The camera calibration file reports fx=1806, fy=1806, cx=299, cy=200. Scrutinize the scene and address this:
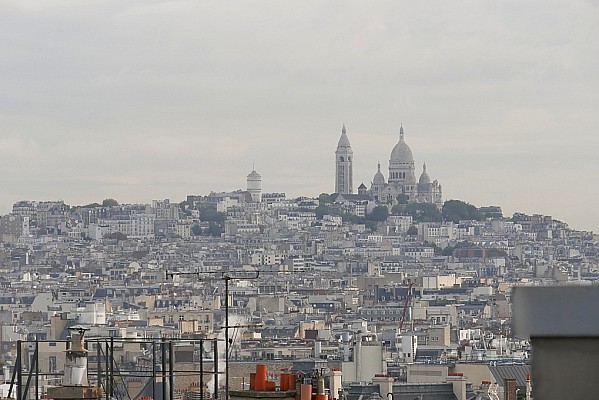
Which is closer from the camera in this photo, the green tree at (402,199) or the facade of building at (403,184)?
the facade of building at (403,184)

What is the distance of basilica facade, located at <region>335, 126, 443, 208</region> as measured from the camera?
94.4 m

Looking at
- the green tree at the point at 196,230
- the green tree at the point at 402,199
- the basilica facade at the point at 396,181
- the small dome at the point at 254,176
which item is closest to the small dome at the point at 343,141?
the basilica facade at the point at 396,181

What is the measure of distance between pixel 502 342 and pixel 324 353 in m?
4.50

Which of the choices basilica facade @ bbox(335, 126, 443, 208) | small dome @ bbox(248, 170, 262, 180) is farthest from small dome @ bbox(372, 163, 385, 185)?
small dome @ bbox(248, 170, 262, 180)

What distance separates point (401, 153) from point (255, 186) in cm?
890

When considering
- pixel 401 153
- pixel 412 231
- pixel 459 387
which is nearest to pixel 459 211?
pixel 412 231

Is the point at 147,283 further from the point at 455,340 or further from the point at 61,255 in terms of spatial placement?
the point at 455,340

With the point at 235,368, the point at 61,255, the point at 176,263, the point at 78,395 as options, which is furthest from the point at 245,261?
the point at 78,395

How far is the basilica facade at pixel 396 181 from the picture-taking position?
94.4 metres

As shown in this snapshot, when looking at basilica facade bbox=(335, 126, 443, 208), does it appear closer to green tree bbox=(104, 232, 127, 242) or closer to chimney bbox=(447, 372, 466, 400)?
green tree bbox=(104, 232, 127, 242)

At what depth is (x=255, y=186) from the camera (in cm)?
9300

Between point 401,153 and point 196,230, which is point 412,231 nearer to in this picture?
point 401,153

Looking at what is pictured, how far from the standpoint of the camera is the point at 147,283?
7612 centimetres

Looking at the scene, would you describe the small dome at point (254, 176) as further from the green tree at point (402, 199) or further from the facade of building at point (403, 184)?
the green tree at point (402, 199)
